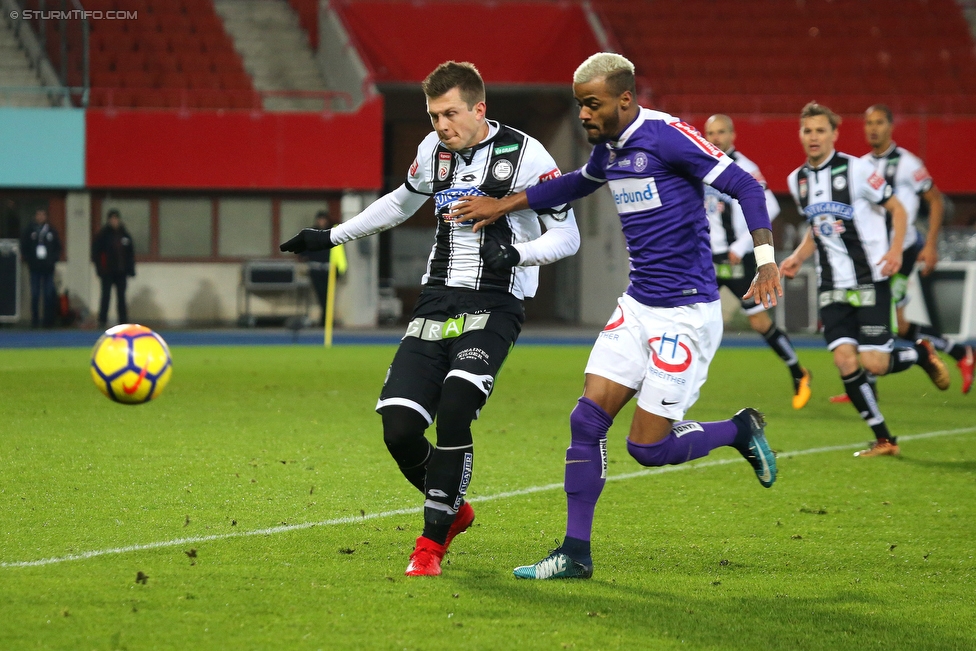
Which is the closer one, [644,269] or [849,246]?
[644,269]

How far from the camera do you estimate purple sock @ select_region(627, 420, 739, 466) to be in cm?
498

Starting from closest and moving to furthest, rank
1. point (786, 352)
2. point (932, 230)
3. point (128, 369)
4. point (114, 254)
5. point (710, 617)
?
point (710, 617) → point (128, 369) → point (786, 352) → point (932, 230) → point (114, 254)

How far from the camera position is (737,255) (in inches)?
432

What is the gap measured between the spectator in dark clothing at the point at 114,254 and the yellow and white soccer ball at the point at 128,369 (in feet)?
54.6

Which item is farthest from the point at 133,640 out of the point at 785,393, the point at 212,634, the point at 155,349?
the point at 785,393

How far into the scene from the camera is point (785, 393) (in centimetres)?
1241

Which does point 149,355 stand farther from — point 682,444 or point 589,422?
point 682,444

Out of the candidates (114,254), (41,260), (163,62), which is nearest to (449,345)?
(114,254)

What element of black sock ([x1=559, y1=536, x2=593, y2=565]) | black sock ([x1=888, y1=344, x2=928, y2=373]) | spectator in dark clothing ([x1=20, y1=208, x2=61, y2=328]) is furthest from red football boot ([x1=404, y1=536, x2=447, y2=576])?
spectator in dark clothing ([x1=20, y1=208, x2=61, y2=328])

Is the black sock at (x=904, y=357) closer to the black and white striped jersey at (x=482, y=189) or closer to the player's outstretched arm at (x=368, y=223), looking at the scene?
the black and white striped jersey at (x=482, y=189)

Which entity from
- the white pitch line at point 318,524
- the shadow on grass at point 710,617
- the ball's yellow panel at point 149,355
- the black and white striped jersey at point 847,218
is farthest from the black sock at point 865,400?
the ball's yellow panel at point 149,355

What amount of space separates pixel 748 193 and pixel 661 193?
0.36 meters

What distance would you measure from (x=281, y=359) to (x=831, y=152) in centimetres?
927

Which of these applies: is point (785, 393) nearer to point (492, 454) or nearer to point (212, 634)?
point (492, 454)
